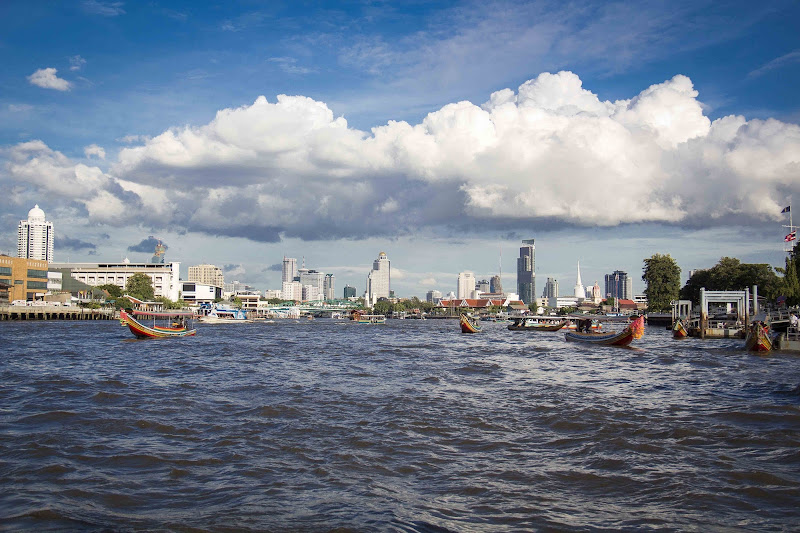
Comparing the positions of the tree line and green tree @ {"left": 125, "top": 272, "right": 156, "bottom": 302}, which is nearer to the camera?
Result: the tree line

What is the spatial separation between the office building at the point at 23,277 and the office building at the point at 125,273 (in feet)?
170

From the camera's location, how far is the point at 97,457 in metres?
11.8

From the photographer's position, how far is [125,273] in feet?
569

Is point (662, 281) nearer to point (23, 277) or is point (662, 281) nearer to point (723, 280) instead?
point (723, 280)

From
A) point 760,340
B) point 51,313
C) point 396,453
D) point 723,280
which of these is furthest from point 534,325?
point 51,313

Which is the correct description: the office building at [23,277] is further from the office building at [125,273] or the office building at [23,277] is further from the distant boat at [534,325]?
the distant boat at [534,325]

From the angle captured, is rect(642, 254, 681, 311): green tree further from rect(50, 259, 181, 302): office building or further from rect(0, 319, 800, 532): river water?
rect(50, 259, 181, 302): office building

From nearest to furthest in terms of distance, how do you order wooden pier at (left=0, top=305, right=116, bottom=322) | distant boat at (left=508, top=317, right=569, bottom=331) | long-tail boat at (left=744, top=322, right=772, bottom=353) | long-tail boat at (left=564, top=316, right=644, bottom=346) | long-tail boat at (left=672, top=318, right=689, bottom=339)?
1. long-tail boat at (left=744, top=322, right=772, bottom=353)
2. long-tail boat at (left=564, top=316, right=644, bottom=346)
3. long-tail boat at (left=672, top=318, right=689, bottom=339)
4. distant boat at (left=508, top=317, right=569, bottom=331)
5. wooden pier at (left=0, top=305, right=116, bottom=322)

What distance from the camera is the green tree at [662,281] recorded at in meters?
108

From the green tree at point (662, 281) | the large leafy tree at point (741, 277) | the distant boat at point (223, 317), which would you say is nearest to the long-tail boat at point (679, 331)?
the large leafy tree at point (741, 277)

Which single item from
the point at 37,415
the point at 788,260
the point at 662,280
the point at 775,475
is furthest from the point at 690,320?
the point at 37,415

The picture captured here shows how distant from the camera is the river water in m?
8.66

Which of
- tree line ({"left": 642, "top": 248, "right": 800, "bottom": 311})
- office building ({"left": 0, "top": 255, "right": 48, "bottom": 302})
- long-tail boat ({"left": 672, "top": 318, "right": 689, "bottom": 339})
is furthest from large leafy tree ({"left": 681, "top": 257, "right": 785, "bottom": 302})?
office building ({"left": 0, "top": 255, "right": 48, "bottom": 302})

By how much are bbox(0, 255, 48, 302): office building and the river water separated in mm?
93050
